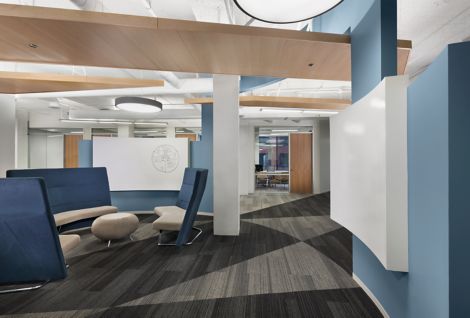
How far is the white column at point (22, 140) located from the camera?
34.8 ft

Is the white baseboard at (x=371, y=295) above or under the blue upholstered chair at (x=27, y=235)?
under

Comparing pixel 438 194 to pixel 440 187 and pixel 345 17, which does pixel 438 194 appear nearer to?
pixel 440 187

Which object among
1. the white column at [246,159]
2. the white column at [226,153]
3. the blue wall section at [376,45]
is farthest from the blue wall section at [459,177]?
the white column at [246,159]

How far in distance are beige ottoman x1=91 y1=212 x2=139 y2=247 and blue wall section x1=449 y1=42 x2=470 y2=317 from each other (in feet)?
13.2

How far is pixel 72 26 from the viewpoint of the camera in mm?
2266

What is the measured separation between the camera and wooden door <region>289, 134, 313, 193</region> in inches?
421

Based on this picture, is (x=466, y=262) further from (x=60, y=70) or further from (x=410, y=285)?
(x=60, y=70)

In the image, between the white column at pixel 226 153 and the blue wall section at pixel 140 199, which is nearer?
Result: the white column at pixel 226 153

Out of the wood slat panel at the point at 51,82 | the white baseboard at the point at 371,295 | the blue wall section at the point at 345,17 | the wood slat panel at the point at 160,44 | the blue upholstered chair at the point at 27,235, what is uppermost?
the blue wall section at the point at 345,17

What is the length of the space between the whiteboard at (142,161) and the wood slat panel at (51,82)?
1.91 m

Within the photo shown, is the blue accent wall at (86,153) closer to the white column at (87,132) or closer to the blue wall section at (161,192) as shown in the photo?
the blue wall section at (161,192)

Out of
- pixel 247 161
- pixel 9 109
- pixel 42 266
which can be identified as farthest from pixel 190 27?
pixel 247 161

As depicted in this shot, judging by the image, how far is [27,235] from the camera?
2170 mm

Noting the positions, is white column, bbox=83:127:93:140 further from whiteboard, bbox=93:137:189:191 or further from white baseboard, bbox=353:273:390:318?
white baseboard, bbox=353:273:390:318
